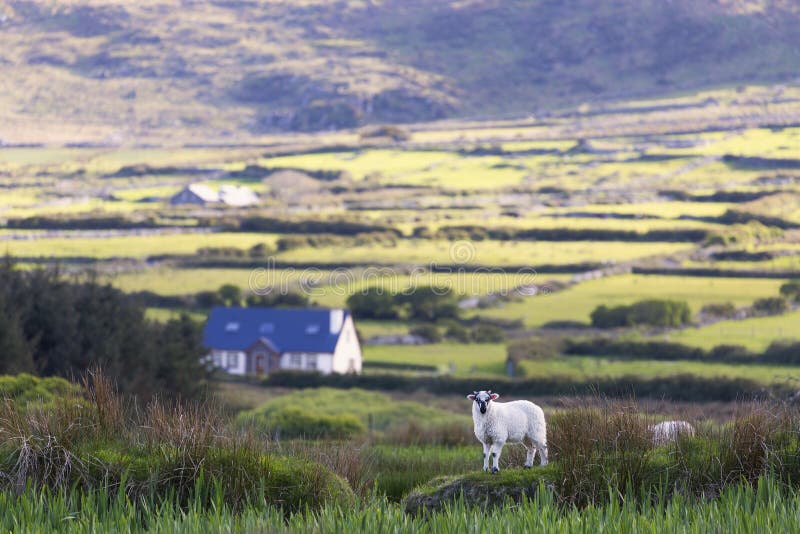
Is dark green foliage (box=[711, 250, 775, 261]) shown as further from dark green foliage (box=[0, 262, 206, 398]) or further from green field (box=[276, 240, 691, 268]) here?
dark green foliage (box=[0, 262, 206, 398])

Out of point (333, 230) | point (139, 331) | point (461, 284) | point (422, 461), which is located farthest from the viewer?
point (333, 230)

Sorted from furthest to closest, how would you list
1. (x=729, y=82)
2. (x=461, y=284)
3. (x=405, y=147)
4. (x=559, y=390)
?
(x=729, y=82) → (x=405, y=147) → (x=461, y=284) → (x=559, y=390)

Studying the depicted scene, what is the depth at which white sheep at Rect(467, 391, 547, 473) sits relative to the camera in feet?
36.7

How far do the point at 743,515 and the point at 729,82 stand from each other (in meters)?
167

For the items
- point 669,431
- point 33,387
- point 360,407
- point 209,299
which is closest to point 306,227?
point 209,299

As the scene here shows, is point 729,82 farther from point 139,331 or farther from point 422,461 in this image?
point 422,461

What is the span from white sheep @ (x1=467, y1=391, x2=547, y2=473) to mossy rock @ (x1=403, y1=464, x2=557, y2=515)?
0.68ft

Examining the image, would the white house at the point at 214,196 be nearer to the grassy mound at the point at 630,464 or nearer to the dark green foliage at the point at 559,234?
the dark green foliage at the point at 559,234

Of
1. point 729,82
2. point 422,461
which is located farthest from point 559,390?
point 729,82

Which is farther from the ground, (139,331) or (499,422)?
(499,422)

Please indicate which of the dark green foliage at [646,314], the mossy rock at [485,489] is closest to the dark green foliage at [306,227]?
the dark green foliage at [646,314]

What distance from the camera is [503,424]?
37.3 feet

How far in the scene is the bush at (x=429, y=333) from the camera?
52875 millimetres

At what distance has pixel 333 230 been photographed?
84438 millimetres
